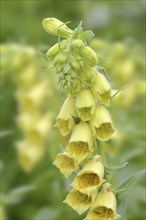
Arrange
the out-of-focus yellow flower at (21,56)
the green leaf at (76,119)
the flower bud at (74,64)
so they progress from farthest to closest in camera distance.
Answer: the out-of-focus yellow flower at (21,56)
the green leaf at (76,119)
the flower bud at (74,64)

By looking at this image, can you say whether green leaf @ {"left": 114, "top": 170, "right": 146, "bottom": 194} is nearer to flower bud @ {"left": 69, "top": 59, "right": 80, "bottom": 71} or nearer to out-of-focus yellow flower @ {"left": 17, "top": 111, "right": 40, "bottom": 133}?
flower bud @ {"left": 69, "top": 59, "right": 80, "bottom": 71}

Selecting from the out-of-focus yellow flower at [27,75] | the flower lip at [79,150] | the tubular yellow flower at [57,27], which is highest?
the out-of-focus yellow flower at [27,75]

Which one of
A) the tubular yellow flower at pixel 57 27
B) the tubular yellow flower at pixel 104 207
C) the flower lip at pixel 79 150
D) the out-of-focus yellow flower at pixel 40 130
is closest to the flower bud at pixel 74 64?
the tubular yellow flower at pixel 57 27

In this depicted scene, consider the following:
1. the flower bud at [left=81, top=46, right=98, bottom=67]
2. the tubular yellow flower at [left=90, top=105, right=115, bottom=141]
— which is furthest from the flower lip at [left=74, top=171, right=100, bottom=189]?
the flower bud at [left=81, top=46, right=98, bottom=67]

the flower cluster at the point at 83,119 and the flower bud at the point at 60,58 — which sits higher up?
the flower bud at the point at 60,58

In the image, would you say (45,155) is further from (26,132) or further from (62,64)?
(62,64)

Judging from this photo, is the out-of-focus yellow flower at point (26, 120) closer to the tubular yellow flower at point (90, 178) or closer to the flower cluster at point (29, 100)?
the flower cluster at point (29, 100)

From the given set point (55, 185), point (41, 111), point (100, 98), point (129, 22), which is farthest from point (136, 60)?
point (129, 22)
